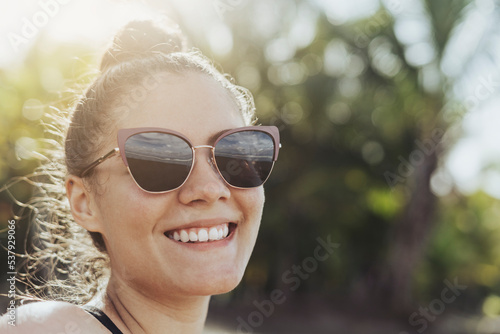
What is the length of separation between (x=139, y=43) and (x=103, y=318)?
97 cm

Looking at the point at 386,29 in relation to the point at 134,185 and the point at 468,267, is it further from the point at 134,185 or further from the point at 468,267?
the point at 468,267

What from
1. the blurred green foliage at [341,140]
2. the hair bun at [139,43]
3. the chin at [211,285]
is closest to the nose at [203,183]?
the chin at [211,285]

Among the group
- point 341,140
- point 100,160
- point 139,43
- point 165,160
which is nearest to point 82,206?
point 100,160

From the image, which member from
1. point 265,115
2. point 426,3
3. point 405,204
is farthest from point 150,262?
point 265,115

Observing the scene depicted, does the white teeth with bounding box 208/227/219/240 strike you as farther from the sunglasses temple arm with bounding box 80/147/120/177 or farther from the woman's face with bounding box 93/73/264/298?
the sunglasses temple arm with bounding box 80/147/120/177

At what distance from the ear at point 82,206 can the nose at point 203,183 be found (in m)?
0.31

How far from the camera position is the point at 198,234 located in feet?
4.85

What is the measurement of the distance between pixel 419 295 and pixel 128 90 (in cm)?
1584

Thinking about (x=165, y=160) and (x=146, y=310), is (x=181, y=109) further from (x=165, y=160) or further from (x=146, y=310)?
(x=146, y=310)

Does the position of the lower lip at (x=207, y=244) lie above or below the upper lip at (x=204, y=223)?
below

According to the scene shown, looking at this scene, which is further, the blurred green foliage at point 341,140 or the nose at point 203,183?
the blurred green foliage at point 341,140

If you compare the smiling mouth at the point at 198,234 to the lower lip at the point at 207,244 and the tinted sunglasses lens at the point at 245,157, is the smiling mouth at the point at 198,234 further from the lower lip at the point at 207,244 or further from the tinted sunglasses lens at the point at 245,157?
the tinted sunglasses lens at the point at 245,157

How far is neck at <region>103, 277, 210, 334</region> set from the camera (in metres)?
1.58

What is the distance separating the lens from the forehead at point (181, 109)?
1.50 metres
